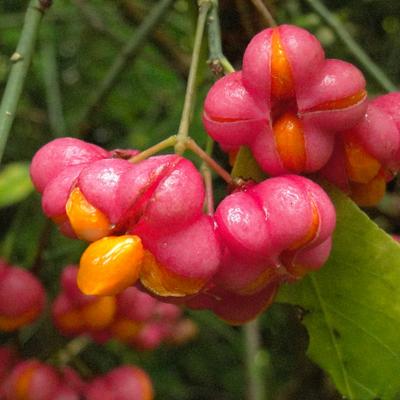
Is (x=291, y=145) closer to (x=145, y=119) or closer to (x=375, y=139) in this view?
(x=375, y=139)

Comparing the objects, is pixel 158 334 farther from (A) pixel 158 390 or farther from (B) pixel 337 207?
(B) pixel 337 207

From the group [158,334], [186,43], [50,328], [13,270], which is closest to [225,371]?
[158,334]

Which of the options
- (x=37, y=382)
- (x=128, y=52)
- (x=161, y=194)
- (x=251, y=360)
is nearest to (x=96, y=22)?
(x=128, y=52)

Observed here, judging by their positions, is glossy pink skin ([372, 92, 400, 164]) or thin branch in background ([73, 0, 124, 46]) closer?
→ glossy pink skin ([372, 92, 400, 164])

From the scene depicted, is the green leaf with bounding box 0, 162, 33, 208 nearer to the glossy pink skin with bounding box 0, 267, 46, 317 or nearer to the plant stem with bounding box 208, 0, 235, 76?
the glossy pink skin with bounding box 0, 267, 46, 317

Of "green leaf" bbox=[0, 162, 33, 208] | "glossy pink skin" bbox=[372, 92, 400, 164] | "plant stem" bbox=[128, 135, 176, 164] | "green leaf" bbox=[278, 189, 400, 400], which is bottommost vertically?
"green leaf" bbox=[0, 162, 33, 208]

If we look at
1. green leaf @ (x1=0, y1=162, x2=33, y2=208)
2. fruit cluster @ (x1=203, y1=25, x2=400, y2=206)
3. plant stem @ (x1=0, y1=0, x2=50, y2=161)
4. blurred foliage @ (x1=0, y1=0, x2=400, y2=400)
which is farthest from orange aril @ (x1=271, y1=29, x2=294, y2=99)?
green leaf @ (x1=0, y1=162, x2=33, y2=208)
